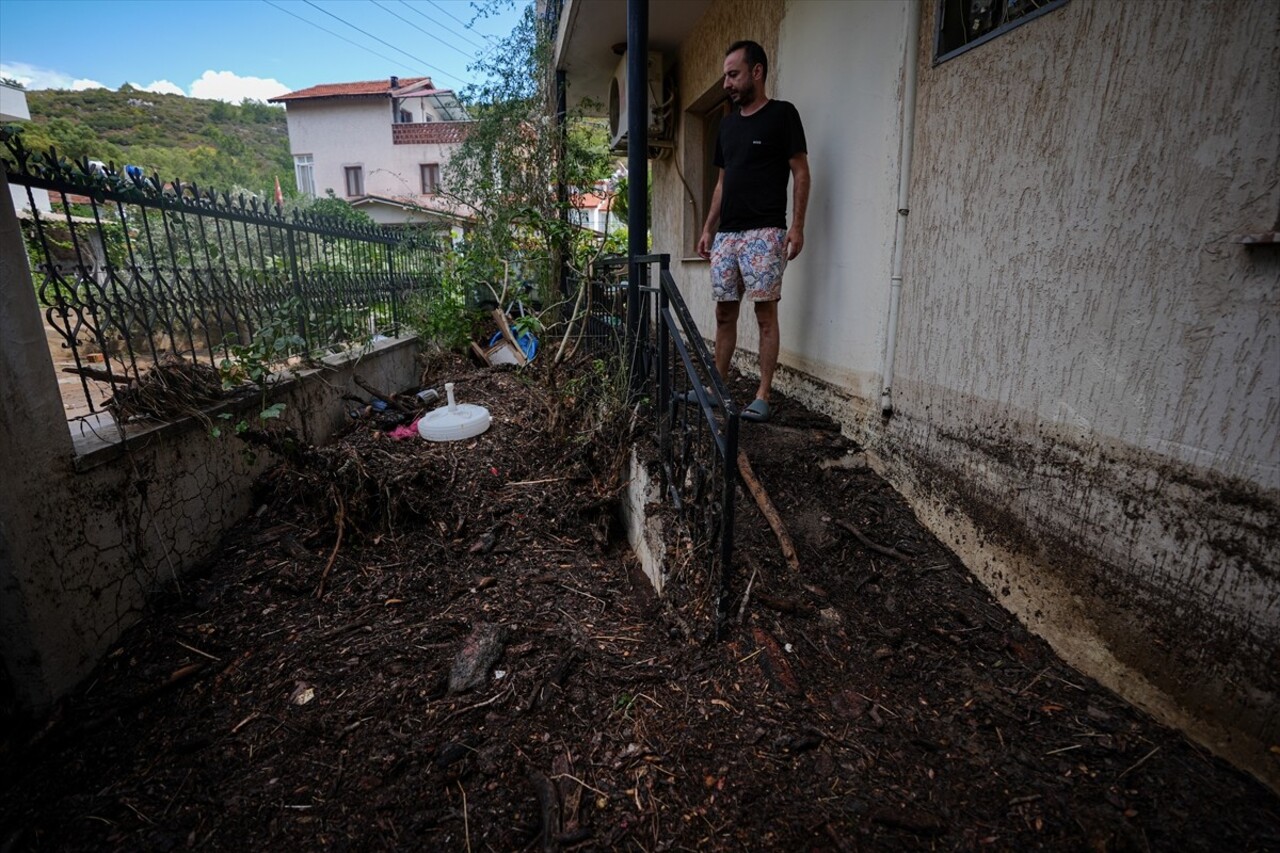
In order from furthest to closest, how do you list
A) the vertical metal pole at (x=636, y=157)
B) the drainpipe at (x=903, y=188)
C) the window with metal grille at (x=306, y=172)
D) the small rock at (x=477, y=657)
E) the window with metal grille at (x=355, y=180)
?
the window with metal grille at (x=306, y=172), the window with metal grille at (x=355, y=180), the vertical metal pole at (x=636, y=157), the drainpipe at (x=903, y=188), the small rock at (x=477, y=657)

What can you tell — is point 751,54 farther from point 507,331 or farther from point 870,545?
point 507,331

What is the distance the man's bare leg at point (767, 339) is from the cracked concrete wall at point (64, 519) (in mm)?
2710

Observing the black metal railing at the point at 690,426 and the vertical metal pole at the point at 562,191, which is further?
the vertical metal pole at the point at 562,191

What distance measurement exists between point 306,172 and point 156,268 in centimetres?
3878

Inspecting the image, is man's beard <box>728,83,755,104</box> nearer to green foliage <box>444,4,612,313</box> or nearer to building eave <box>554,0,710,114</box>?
green foliage <box>444,4,612,313</box>

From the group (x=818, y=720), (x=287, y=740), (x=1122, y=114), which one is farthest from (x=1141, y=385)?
(x=287, y=740)

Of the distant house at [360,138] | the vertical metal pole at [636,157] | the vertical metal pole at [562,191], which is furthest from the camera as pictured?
the distant house at [360,138]

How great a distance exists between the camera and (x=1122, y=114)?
1601 mm

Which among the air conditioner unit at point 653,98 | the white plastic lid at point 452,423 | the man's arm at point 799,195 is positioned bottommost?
the white plastic lid at point 452,423

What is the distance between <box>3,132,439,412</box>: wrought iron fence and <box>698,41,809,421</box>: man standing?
2.46 m

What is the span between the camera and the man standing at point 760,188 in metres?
2.96

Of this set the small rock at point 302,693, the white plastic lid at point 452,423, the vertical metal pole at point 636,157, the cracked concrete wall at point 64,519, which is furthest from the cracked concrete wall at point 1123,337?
the cracked concrete wall at point 64,519

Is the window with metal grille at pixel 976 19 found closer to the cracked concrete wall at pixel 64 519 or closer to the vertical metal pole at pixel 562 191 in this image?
the vertical metal pole at pixel 562 191

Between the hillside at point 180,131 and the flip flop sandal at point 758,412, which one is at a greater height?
the hillside at point 180,131
